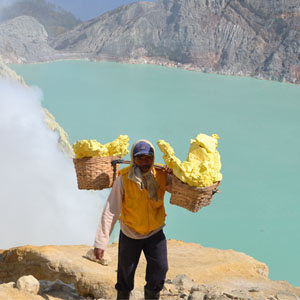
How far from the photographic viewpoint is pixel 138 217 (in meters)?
1.52

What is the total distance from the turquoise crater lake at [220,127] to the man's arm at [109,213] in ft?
12.1

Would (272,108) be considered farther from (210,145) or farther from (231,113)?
(210,145)

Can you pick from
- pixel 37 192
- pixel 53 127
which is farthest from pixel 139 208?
pixel 53 127

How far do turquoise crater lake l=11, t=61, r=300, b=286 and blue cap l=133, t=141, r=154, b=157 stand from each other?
12.4 ft

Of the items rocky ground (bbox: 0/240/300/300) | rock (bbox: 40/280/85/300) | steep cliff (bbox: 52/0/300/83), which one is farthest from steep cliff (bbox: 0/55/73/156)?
steep cliff (bbox: 52/0/300/83)

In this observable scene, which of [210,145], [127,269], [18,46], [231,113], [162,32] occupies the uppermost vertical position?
[162,32]

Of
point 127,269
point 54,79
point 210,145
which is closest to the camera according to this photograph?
point 127,269

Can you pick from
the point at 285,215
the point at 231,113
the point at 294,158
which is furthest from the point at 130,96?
the point at 285,215

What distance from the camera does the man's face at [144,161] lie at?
4.81ft

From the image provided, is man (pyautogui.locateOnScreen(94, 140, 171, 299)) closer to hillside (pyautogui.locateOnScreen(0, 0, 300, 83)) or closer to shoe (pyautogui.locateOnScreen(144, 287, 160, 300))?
shoe (pyautogui.locateOnScreen(144, 287, 160, 300))

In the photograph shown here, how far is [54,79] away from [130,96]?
4.55 m

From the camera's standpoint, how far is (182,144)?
978 cm

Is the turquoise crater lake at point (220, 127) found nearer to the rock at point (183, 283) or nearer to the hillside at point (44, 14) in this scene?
the rock at point (183, 283)

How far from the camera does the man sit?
4.86 feet
